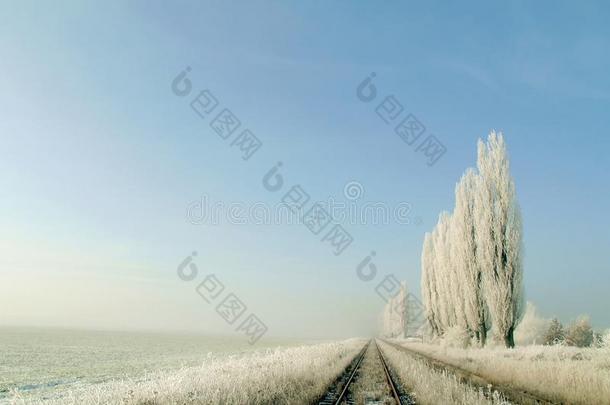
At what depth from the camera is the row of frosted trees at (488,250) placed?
22.6 meters

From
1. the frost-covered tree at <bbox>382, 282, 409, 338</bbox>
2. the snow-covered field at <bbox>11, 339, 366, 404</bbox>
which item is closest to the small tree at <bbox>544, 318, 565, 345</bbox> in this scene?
the snow-covered field at <bbox>11, 339, 366, 404</bbox>

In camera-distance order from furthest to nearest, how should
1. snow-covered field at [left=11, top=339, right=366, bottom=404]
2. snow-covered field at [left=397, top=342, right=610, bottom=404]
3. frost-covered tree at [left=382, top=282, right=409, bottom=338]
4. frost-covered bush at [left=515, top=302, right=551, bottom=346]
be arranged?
frost-covered tree at [left=382, top=282, right=409, bottom=338]
frost-covered bush at [left=515, top=302, right=551, bottom=346]
snow-covered field at [left=397, top=342, right=610, bottom=404]
snow-covered field at [left=11, top=339, right=366, bottom=404]

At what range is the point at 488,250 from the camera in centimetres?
2373

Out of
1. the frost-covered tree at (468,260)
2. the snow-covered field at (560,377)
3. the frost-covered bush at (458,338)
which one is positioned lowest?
the frost-covered bush at (458,338)

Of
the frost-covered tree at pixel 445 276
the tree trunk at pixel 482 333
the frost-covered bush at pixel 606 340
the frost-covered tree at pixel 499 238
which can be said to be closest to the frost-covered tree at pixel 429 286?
the frost-covered tree at pixel 445 276

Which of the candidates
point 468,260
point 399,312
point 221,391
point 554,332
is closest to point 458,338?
point 468,260

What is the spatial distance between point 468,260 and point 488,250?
397 centimetres

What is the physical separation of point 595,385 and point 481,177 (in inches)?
707

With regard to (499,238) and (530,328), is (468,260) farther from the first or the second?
(530,328)

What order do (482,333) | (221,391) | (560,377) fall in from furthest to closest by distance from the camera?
(482,333) → (560,377) → (221,391)

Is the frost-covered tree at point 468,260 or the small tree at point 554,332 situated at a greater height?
the frost-covered tree at point 468,260

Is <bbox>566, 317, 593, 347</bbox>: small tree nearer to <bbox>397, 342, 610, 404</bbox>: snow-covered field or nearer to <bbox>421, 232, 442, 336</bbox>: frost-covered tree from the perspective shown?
<bbox>421, 232, 442, 336</bbox>: frost-covered tree

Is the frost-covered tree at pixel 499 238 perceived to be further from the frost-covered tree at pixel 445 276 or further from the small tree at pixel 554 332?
the small tree at pixel 554 332

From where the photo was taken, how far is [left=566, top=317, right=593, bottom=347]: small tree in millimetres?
33125
